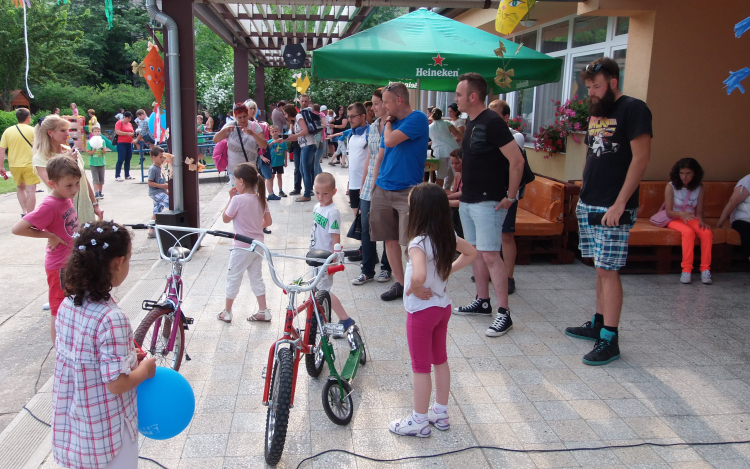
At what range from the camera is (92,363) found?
204 centimetres

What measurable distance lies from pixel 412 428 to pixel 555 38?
8.87 m

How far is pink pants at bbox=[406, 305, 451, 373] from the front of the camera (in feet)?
10.0

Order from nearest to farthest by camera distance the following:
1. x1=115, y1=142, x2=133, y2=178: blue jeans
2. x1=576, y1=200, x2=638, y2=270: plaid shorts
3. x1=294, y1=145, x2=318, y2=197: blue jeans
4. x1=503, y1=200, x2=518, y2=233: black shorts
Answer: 1. x1=576, y1=200, x2=638, y2=270: plaid shorts
2. x1=503, y1=200, x2=518, y2=233: black shorts
3. x1=294, y1=145, x2=318, y2=197: blue jeans
4. x1=115, y1=142, x2=133, y2=178: blue jeans

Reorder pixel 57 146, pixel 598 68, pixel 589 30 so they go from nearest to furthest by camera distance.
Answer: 1. pixel 598 68
2. pixel 57 146
3. pixel 589 30

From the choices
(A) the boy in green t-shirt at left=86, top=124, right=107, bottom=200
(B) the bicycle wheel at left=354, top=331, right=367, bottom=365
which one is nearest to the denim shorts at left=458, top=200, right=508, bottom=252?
(B) the bicycle wheel at left=354, top=331, right=367, bottom=365

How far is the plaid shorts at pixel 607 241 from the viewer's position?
13.5ft

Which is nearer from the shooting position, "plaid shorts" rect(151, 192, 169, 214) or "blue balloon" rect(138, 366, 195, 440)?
"blue balloon" rect(138, 366, 195, 440)

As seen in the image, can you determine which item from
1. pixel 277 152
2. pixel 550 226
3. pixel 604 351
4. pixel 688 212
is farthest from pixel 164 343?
pixel 277 152

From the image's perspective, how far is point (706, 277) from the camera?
6.15 m

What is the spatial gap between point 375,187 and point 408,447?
2.78 m

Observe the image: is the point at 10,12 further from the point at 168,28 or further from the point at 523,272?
the point at 523,272

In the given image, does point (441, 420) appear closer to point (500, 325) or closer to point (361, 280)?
point (500, 325)

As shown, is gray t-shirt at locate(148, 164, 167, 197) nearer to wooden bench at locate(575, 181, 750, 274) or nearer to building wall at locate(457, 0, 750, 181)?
wooden bench at locate(575, 181, 750, 274)

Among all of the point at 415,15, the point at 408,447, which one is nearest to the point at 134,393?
the point at 408,447
